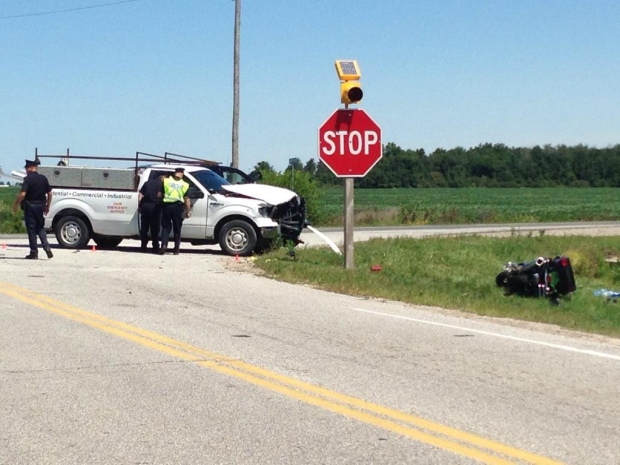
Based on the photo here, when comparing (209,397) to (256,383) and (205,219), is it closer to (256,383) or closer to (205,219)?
(256,383)

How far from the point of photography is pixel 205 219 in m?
21.6

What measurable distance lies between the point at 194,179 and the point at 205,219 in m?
0.87

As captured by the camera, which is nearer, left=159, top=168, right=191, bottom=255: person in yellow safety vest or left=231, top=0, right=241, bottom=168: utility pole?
left=159, top=168, right=191, bottom=255: person in yellow safety vest

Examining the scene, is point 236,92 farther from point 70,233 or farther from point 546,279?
point 546,279

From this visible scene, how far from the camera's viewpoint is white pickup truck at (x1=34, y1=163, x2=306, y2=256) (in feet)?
70.2

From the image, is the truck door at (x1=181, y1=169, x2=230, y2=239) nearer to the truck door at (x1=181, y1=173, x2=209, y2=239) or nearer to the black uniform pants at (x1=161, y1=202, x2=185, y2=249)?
the truck door at (x1=181, y1=173, x2=209, y2=239)

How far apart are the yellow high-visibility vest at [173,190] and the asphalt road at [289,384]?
6466 millimetres

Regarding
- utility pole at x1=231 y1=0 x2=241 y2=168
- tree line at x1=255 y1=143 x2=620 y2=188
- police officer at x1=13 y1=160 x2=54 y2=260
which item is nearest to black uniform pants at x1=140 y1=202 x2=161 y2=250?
police officer at x1=13 y1=160 x2=54 y2=260

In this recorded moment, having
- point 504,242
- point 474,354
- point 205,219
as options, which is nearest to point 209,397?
point 474,354

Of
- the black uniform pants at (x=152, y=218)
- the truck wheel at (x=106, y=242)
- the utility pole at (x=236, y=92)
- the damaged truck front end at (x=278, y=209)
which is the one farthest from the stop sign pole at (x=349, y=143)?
the utility pole at (x=236, y=92)

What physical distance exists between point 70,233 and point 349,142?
24.3 ft

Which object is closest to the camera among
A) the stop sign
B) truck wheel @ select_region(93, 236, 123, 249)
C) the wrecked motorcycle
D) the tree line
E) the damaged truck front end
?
the wrecked motorcycle

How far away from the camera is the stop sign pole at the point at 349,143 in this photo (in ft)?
57.9

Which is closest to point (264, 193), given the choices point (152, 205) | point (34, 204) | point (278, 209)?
point (278, 209)
